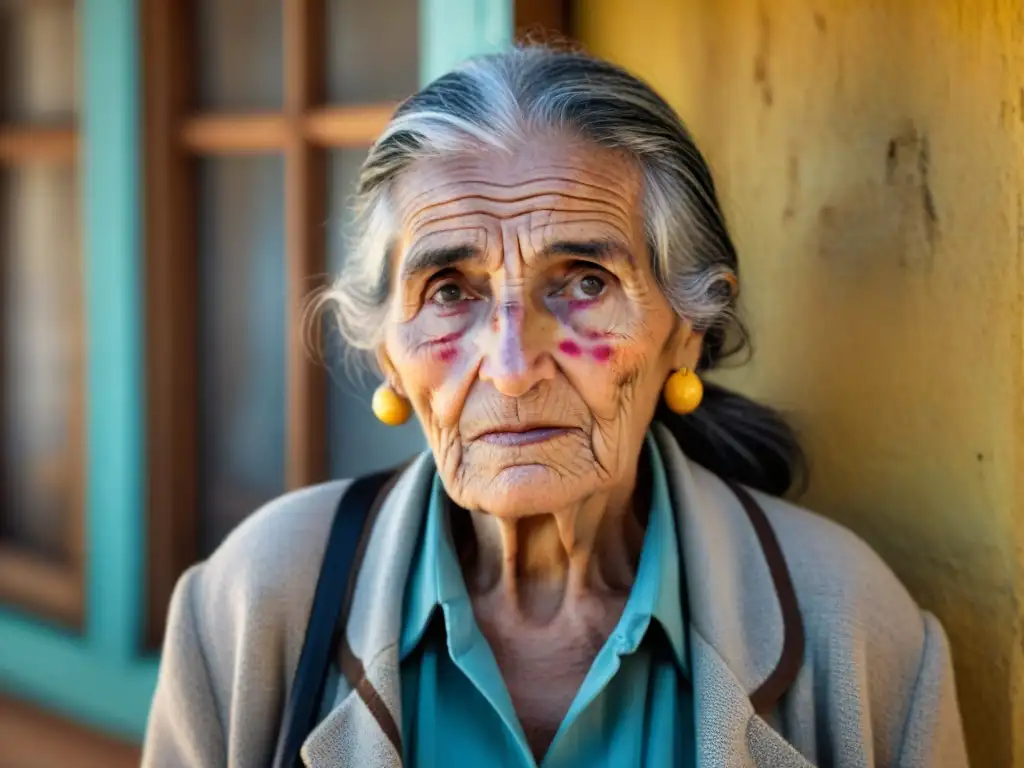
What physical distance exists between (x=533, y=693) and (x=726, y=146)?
3.37 ft

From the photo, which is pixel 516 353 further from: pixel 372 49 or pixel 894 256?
pixel 372 49

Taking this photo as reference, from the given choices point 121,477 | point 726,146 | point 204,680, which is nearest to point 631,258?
point 726,146

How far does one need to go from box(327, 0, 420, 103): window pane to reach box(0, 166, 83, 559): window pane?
2.82ft

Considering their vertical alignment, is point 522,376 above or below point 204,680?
above

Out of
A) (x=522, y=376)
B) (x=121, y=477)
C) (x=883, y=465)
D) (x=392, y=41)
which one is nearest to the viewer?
(x=522, y=376)

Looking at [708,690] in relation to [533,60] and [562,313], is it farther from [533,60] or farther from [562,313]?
[533,60]

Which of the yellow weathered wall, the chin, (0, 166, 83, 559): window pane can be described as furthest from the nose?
(0, 166, 83, 559): window pane

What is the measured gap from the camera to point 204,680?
1521 millimetres

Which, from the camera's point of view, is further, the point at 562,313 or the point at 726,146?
the point at 726,146

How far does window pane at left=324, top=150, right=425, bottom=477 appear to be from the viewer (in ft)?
6.88

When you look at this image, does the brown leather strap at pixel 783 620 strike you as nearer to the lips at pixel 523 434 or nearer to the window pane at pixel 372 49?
the lips at pixel 523 434

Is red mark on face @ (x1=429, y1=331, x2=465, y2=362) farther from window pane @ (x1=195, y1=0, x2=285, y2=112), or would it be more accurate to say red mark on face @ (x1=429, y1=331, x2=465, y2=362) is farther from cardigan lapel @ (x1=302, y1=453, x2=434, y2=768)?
window pane @ (x1=195, y1=0, x2=285, y2=112)

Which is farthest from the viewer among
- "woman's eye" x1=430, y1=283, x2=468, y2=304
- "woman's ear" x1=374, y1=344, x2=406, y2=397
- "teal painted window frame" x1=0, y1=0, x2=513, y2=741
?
"teal painted window frame" x1=0, y1=0, x2=513, y2=741

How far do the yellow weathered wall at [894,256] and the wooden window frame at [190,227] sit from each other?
0.41 metres
